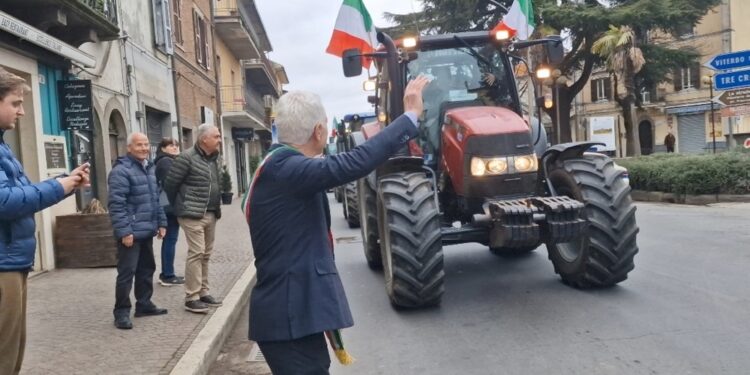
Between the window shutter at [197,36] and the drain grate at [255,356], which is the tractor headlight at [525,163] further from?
the window shutter at [197,36]

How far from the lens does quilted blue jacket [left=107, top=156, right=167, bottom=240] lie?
535 centimetres

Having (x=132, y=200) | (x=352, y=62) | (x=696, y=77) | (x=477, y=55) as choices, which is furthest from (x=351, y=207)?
(x=696, y=77)

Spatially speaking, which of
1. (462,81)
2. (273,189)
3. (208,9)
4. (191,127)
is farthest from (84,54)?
(208,9)

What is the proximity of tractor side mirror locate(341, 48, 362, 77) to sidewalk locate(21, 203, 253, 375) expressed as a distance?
2.55 meters

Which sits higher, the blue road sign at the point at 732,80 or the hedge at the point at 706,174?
the blue road sign at the point at 732,80

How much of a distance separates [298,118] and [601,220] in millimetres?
3918

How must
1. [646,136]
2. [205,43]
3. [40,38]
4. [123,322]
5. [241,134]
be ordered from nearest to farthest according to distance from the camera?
1. [123,322]
2. [40,38]
3. [205,43]
4. [241,134]
5. [646,136]

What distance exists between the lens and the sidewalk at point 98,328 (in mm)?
4332

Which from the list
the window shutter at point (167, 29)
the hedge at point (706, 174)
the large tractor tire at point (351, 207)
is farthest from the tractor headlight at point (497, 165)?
the window shutter at point (167, 29)

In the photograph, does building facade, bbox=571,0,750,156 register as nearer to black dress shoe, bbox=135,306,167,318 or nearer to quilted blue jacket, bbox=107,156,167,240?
quilted blue jacket, bbox=107,156,167,240

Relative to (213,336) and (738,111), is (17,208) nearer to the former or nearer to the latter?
(213,336)

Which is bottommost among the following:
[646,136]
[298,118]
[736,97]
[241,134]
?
[298,118]

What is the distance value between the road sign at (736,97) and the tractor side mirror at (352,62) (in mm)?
11457

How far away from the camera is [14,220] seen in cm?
290
